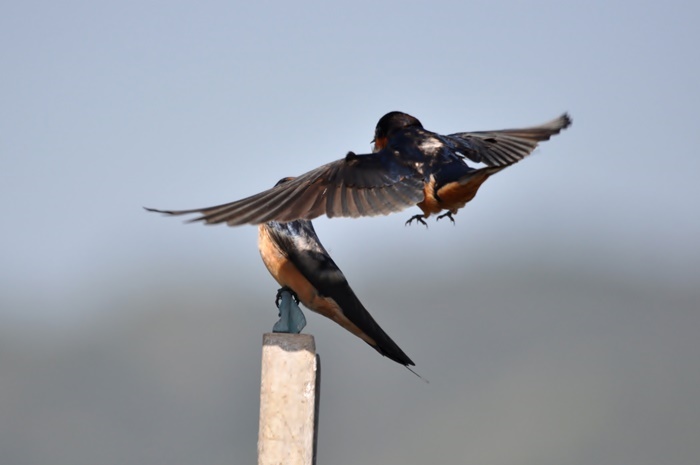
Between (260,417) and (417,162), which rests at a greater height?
(417,162)

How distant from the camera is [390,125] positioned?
6324 mm

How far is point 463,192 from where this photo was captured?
5.68 m

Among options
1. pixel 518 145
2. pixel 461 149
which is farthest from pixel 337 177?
pixel 518 145

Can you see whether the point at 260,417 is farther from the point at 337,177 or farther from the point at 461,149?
the point at 461,149

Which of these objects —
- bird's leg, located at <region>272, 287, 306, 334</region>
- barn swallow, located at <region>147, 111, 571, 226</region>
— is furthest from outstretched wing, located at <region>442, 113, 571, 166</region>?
bird's leg, located at <region>272, 287, 306, 334</region>

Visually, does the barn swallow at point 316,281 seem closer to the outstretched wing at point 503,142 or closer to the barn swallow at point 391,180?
the barn swallow at point 391,180

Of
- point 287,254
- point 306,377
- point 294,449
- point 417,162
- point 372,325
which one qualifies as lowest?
point 294,449

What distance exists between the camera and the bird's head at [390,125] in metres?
6.29

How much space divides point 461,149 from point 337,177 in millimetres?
1066

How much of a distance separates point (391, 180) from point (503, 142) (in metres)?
1.28

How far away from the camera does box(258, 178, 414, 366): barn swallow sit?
229 inches

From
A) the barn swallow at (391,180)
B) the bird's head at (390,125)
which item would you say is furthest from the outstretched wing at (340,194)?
the bird's head at (390,125)

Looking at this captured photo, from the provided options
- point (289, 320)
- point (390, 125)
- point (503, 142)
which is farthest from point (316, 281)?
point (503, 142)

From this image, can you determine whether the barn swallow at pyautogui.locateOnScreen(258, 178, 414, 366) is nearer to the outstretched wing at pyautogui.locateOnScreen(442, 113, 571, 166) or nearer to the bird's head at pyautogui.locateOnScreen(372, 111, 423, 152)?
the bird's head at pyautogui.locateOnScreen(372, 111, 423, 152)
